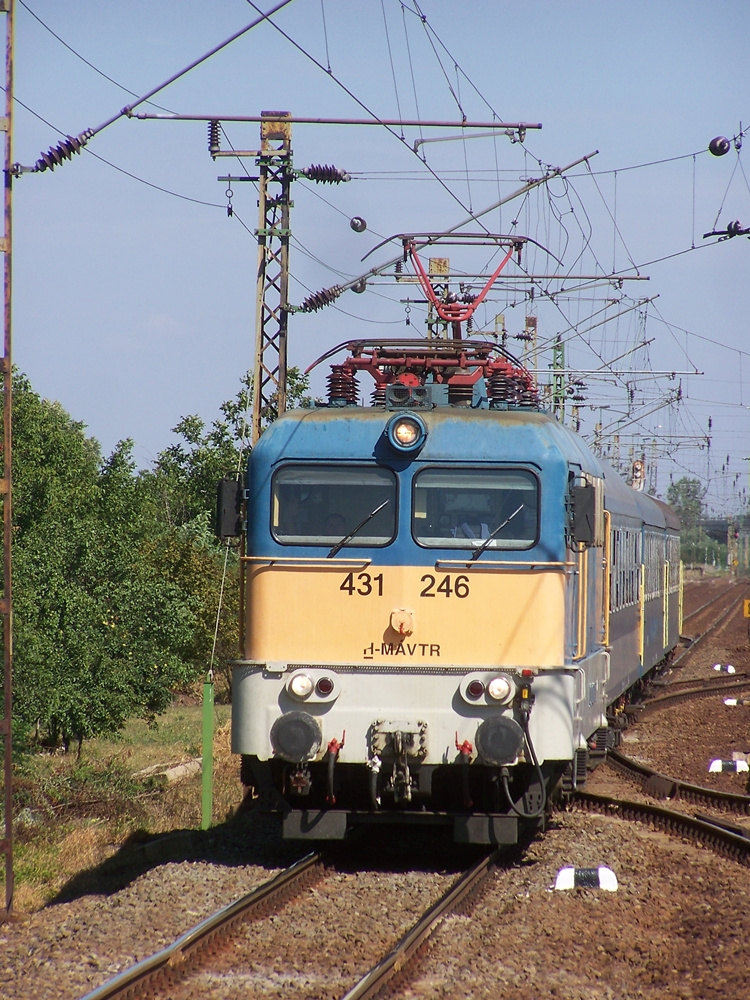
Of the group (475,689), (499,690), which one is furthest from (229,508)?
(499,690)

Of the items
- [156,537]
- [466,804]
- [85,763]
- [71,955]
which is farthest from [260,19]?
[156,537]

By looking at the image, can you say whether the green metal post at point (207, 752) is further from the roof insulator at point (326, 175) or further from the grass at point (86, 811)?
the roof insulator at point (326, 175)

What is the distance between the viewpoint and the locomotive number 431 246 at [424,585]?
9102 millimetres

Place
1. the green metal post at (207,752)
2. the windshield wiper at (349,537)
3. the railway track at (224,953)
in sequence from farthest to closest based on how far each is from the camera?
the green metal post at (207,752) → the windshield wiper at (349,537) → the railway track at (224,953)

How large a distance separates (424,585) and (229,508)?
5.16ft

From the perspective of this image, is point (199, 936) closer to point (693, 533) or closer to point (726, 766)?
point (726, 766)

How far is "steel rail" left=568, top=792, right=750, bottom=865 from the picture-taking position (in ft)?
32.1

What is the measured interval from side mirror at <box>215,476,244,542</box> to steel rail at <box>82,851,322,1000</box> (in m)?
2.43

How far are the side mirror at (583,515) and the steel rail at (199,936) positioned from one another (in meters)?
3.00

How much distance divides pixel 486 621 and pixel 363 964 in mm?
2847

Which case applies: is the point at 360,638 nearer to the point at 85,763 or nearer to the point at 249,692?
the point at 249,692

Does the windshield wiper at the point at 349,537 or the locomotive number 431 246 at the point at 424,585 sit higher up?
the windshield wiper at the point at 349,537

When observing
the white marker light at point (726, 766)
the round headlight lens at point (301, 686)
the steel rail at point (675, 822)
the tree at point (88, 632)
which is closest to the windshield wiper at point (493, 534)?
the round headlight lens at point (301, 686)

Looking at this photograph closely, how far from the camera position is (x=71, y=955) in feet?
22.5
